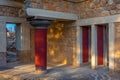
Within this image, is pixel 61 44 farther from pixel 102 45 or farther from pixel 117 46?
pixel 117 46

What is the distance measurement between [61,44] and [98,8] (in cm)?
294

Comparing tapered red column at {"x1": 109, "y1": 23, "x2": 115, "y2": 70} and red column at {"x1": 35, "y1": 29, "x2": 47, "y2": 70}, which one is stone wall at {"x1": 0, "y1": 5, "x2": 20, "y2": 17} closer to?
red column at {"x1": 35, "y1": 29, "x2": 47, "y2": 70}

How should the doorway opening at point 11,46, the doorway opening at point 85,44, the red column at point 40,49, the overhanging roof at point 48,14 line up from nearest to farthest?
the overhanging roof at point 48,14, the red column at point 40,49, the doorway opening at point 85,44, the doorway opening at point 11,46

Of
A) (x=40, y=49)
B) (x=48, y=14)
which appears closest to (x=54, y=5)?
(x=48, y=14)

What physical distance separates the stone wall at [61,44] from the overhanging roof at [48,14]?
0.80 meters

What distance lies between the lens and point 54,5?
311 inches

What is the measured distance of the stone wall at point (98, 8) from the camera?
7.29 meters

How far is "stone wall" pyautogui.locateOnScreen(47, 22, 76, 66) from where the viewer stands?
364 inches

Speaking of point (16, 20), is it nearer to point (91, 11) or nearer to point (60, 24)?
point (60, 24)

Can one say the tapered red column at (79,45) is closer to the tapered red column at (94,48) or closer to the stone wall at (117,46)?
the tapered red column at (94,48)

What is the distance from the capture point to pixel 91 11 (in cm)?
819

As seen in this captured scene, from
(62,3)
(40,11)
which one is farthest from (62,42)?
(40,11)

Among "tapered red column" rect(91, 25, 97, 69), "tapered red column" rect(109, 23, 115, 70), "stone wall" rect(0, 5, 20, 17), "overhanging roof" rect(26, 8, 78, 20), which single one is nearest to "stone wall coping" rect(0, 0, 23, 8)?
"stone wall" rect(0, 5, 20, 17)

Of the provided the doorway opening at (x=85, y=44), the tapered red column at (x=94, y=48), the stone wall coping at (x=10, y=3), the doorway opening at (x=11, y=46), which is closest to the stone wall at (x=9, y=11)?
the stone wall coping at (x=10, y=3)
